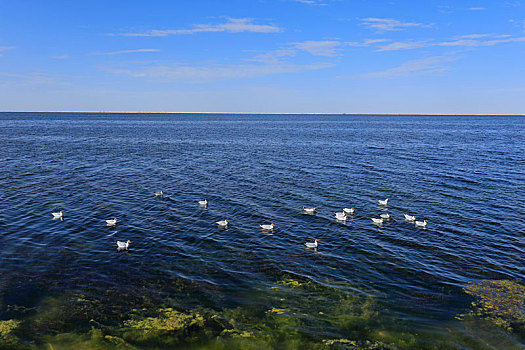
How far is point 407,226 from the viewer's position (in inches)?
1029

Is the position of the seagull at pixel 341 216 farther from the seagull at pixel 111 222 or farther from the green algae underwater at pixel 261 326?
the seagull at pixel 111 222

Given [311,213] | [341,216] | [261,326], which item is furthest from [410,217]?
[261,326]

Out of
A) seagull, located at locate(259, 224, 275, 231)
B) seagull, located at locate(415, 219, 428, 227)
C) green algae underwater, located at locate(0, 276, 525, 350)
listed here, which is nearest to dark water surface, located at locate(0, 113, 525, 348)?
green algae underwater, located at locate(0, 276, 525, 350)

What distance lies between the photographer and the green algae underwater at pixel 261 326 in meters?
12.9

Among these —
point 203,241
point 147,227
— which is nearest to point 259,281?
point 203,241

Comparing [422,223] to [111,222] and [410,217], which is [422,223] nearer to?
[410,217]

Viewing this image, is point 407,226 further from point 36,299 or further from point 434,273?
point 36,299

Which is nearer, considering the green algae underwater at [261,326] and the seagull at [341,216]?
the green algae underwater at [261,326]

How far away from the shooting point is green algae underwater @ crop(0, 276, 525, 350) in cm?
1292

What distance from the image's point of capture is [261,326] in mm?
14023

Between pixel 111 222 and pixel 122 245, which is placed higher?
pixel 111 222

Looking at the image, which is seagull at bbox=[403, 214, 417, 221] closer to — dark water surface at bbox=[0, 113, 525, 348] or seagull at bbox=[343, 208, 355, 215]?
dark water surface at bbox=[0, 113, 525, 348]

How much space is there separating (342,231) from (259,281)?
1000 centimetres

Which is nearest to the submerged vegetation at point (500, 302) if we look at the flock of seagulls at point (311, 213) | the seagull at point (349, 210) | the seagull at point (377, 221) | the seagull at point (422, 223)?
the seagull at point (422, 223)
